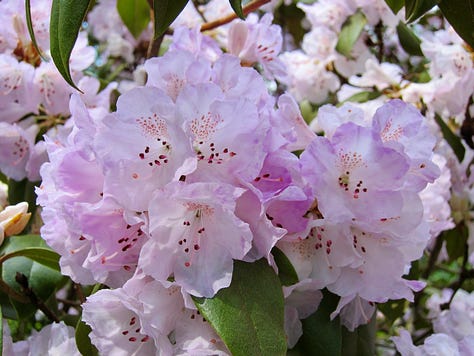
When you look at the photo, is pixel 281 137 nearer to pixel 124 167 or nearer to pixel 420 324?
pixel 124 167

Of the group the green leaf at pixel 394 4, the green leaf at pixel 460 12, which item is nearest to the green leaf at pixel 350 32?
the green leaf at pixel 394 4

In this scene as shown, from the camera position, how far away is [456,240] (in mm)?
1899

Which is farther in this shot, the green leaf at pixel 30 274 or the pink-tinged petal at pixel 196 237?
the green leaf at pixel 30 274

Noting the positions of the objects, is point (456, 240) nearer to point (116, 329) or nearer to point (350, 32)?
point (350, 32)

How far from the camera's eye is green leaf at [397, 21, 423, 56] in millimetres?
1845

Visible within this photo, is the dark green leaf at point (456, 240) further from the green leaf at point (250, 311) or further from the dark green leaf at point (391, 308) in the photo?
the green leaf at point (250, 311)

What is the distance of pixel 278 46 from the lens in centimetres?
138

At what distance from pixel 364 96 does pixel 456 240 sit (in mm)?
500

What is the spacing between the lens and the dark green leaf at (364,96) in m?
1.78

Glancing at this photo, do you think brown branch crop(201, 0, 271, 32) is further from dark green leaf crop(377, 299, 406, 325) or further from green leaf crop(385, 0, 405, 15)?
dark green leaf crop(377, 299, 406, 325)

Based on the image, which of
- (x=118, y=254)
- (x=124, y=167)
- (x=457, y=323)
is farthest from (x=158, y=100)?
(x=457, y=323)

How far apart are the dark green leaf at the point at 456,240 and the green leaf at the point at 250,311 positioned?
1230 mm

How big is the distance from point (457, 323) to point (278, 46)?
683 millimetres

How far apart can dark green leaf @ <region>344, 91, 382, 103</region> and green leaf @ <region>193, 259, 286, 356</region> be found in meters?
1.07
